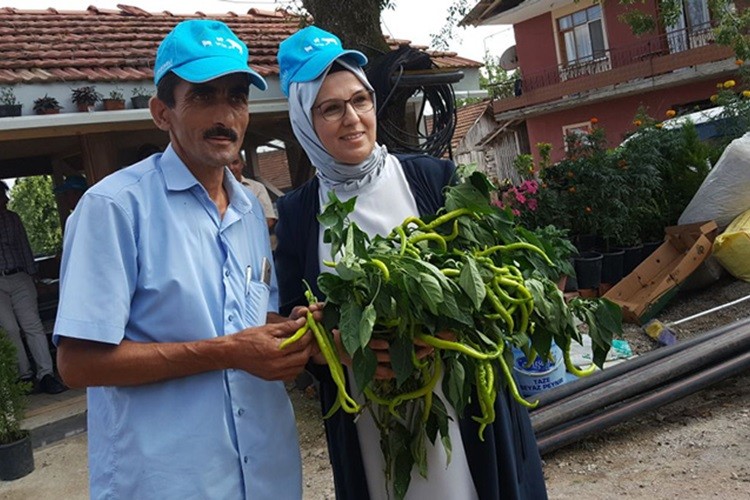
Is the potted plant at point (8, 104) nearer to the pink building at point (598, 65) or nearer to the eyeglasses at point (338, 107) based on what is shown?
the eyeglasses at point (338, 107)

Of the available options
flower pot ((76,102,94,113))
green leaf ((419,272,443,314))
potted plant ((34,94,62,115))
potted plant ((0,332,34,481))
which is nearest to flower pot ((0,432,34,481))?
potted plant ((0,332,34,481))

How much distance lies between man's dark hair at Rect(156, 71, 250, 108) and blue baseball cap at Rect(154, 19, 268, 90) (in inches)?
0.4

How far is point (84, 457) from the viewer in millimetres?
5137

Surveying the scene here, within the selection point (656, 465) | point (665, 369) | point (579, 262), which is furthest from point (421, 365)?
point (579, 262)

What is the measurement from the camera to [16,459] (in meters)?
4.87

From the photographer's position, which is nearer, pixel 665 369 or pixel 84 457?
pixel 665 369

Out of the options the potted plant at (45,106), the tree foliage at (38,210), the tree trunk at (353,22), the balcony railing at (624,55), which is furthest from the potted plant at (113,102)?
the balcony railing at (624,55)

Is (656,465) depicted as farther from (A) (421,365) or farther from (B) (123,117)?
(B) (123,117)

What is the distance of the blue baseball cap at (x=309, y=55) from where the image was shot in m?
1.89

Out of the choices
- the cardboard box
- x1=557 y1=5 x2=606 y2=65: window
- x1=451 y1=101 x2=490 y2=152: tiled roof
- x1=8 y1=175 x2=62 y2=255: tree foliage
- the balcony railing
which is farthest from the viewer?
x1=451 y1=101 x2=490 y2=152: tiled roof

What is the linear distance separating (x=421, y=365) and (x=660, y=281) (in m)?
5.35

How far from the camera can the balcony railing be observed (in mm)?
17422

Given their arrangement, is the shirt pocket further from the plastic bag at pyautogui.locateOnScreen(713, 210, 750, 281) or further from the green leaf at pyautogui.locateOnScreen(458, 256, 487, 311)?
the plastic bag at pyautogui.locateOnScreen(713, 210, 750, 281)

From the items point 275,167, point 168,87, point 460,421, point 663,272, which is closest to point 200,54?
point 168,87
